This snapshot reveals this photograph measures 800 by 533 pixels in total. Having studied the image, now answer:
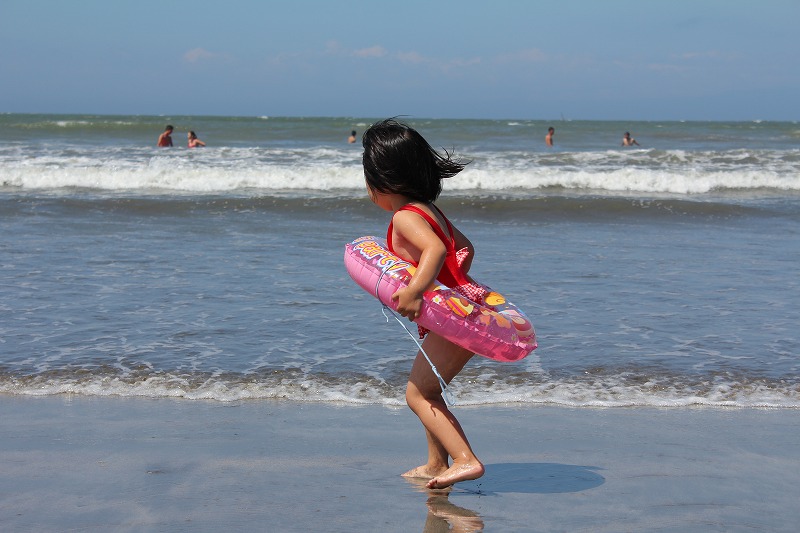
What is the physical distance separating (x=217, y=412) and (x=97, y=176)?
1276 centimetres

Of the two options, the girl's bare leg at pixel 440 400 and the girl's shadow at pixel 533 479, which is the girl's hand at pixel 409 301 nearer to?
the girl's bare leg at pixel 440 400

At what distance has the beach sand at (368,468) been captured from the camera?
3.11 m

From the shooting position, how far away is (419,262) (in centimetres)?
308

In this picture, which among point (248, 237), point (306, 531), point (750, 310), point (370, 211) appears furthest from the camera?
point (370, 211)

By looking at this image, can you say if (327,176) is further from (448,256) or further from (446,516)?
(446,516)

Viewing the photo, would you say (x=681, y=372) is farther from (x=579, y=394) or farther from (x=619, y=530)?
(x=619, y=530)

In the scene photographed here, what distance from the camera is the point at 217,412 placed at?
4430 mm

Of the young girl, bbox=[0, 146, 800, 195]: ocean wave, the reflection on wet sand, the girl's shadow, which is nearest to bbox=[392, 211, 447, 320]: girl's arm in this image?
the young girl

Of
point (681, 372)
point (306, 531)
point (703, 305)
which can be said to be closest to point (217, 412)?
point (306, 531)

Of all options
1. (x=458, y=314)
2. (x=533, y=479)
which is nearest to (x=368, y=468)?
(x=533, y=479)

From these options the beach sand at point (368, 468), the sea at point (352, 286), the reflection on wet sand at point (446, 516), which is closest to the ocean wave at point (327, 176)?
the sea at point (352, 286)

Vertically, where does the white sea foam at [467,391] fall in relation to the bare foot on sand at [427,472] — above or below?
below

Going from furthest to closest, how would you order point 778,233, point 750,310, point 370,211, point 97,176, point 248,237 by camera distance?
point 97,176 < point 370,211 < point 778,233 < point 248,237 < point 750,310

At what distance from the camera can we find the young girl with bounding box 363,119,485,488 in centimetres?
307
